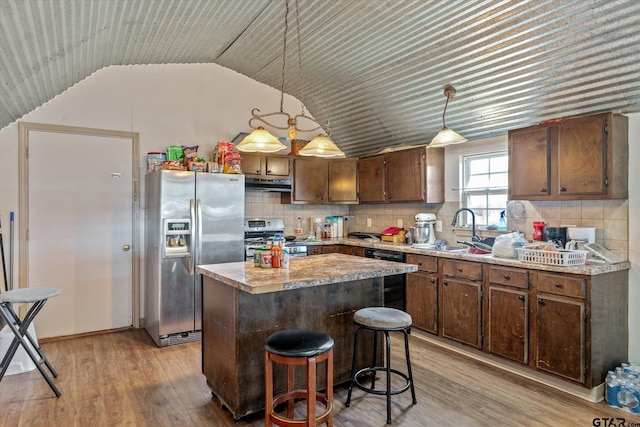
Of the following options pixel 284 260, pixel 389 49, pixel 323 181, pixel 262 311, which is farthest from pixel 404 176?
pixel 262 311

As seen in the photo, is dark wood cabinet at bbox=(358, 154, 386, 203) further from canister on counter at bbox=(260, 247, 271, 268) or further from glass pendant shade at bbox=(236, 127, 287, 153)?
canister on counter at bbox=(260, 247, 271, 268)

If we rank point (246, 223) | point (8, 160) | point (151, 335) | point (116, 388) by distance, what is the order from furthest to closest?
point (246, 223) → point (151, 335) → point (8, 160) → point (116, 388)

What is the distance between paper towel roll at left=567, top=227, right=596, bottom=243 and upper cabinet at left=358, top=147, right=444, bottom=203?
152 cm

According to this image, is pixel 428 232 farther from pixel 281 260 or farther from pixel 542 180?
pixel 281 260

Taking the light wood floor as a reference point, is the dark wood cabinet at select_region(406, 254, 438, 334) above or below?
above

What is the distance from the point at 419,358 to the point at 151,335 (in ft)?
9.08

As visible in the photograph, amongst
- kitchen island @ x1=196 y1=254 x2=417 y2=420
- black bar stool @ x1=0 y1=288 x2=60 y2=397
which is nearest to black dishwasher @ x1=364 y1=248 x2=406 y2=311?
kitchen island @ x1=196 y1=254 x2=417 y2=420

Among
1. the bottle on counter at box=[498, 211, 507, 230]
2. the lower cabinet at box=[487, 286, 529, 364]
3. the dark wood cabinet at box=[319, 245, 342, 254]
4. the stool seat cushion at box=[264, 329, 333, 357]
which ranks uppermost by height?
the bottle on counter at box=[498, 211, 507, 230]

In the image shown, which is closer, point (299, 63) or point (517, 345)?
point (517, 345)

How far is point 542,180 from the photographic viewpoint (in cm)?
336

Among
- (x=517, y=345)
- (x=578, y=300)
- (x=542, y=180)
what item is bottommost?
(x=517, y=345)

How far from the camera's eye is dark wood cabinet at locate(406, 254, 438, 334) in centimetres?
392

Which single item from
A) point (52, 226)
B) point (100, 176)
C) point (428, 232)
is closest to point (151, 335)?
point (52, 226)

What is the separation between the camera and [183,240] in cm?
407
